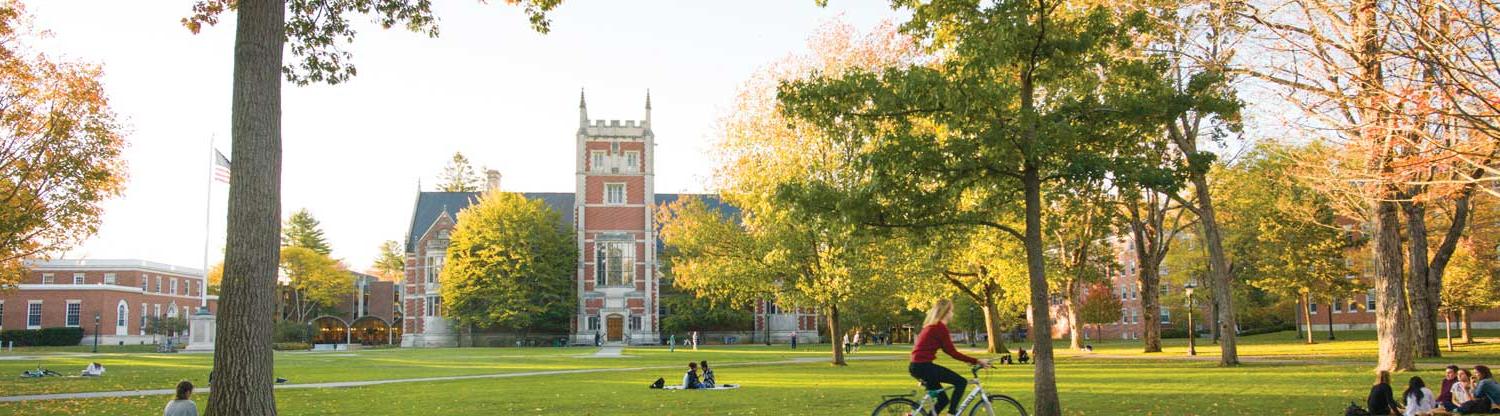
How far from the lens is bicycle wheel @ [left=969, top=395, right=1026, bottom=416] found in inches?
444

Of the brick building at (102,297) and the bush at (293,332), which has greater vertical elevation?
the brick building at (102,297)

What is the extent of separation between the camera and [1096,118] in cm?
1404

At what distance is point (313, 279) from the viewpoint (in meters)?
81.6

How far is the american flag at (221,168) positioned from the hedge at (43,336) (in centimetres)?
3678

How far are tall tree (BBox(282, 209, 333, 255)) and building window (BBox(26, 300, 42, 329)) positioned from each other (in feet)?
72.4

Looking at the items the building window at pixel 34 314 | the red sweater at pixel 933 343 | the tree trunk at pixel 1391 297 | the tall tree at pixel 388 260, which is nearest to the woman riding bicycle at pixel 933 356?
the red sweater at pixel 933 343

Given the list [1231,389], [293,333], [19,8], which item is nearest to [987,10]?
[1231,389]

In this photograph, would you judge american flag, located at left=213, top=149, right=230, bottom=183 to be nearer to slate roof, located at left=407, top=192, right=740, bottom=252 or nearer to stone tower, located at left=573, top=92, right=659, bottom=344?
stone tower, located at left=573, top=92, right=659, bottom=344

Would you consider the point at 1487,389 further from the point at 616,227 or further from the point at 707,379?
the point at 616,227

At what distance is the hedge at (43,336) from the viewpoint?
7281cm

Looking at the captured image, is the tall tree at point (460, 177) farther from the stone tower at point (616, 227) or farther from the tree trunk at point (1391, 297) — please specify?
the tree trunk at point (1391, 297)

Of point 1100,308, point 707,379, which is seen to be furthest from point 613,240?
point 707,379

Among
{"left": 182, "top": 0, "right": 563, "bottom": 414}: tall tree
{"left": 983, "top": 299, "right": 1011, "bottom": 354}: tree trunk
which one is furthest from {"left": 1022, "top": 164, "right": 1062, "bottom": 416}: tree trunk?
{"left": 983, "top": 299, "right": 1011, "bottom": 354}: tree trunk

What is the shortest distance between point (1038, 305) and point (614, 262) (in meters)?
58.7
